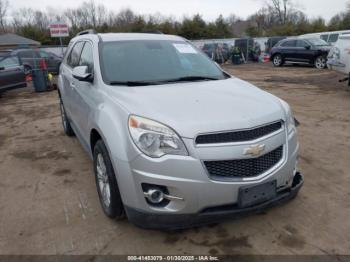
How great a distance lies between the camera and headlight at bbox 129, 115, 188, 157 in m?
2.45

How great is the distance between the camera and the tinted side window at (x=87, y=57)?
3.69 metres

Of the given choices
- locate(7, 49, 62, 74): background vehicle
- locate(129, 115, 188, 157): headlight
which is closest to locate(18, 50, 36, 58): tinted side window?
locate(7, 49, 62, 74): background vehicle

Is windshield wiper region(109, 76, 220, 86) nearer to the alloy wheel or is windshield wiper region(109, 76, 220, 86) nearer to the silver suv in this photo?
the silver suv

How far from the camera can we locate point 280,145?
2.77 m

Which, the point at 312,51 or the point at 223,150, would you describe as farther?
the point at 312,51

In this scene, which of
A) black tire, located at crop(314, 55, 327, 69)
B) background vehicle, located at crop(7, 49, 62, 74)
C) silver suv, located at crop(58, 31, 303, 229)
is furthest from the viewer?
black tire, located at crop(314, 55, 327, 69)

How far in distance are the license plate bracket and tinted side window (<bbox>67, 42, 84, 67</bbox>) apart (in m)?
3.05

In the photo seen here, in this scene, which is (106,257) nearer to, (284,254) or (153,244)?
(153,244)

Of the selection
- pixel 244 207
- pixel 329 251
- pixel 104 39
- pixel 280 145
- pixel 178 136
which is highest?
pixel 104 39

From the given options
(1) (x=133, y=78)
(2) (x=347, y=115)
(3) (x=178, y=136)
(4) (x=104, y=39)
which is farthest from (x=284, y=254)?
(2) (x=347, y=115)

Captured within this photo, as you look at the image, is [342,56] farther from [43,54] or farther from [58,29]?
[43,54]

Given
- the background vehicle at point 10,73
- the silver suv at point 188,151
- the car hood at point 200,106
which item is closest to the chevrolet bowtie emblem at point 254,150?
the silver suv at point 188,151

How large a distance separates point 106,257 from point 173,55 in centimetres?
235

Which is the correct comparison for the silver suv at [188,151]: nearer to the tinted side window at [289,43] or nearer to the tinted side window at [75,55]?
the tinted side window at [75,55]
